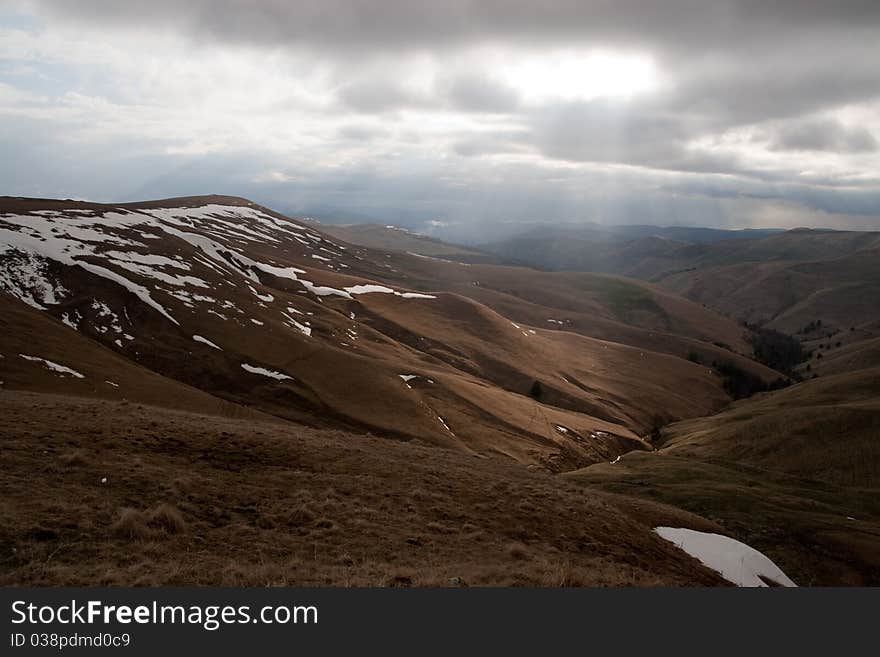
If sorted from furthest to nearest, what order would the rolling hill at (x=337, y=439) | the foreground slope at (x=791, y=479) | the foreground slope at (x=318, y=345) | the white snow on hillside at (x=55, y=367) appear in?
the foreground slope at (x=318, y=345), the white snow on hillside at (x=55, y=367), the foreground slope at (x=791, y=479), the rolling hill at (x=337, y=439)

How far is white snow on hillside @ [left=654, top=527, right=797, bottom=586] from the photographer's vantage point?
26.8m

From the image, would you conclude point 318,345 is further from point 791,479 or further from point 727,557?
point 727,557

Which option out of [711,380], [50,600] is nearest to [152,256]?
[50,600]

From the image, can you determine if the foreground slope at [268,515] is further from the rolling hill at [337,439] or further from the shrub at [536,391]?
the shrub at [536,391]

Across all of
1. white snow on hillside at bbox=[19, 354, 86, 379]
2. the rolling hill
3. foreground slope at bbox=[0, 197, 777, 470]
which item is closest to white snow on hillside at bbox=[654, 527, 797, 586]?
the rolling hill

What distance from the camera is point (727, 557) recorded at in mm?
28812

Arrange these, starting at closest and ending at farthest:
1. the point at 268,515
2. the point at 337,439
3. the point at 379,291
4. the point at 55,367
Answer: the point at 268,515, the point at 337,439, the point at 55,367, the point at 379,291

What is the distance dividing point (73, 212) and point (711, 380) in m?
187

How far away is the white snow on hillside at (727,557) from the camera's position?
26750 mm

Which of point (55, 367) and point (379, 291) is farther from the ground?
point (379, 291)

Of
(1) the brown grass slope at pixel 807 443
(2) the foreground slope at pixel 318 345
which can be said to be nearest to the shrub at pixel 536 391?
(2) the foreground slope at pixel 318 345

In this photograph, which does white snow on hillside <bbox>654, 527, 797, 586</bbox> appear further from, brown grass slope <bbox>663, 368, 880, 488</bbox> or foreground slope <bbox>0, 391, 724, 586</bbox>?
brown grass slope <bbox>663, 368, 880, 488</bbox>

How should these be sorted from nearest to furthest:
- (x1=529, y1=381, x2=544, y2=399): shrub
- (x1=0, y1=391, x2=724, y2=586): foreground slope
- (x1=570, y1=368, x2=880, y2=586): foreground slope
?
(x1=0, y1=391, x2=724, y2=586): foreground slope
(x1=570, y1=368, x2=880, y2=586): foreground slope
(x1=529, y1=381, x2=544, y2=399): shrub

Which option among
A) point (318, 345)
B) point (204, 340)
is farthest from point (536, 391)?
point (204, 340)
